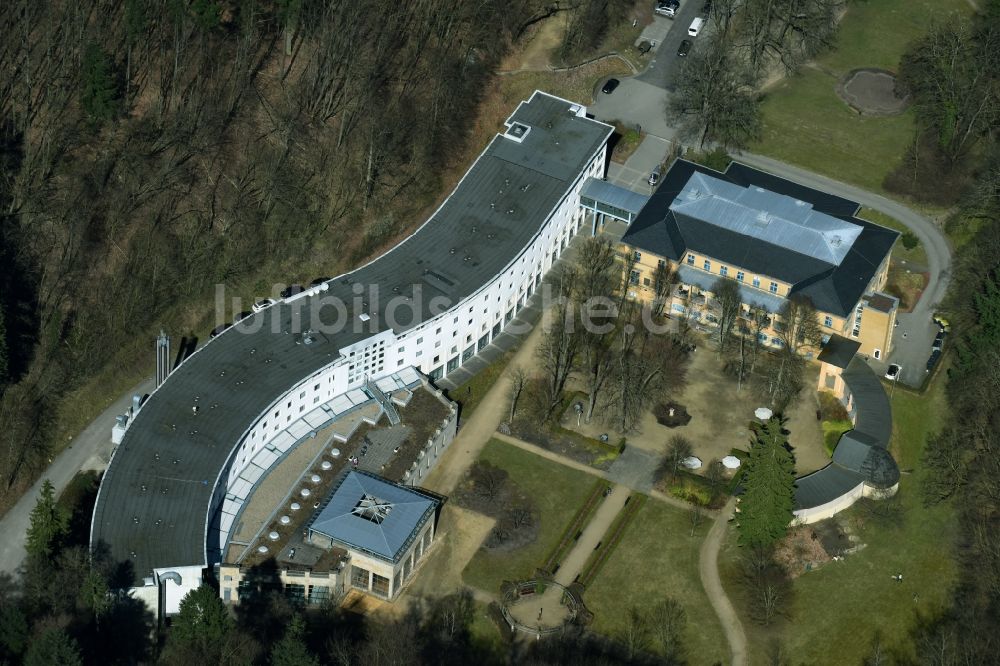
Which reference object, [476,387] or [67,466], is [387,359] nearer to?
[476,387]

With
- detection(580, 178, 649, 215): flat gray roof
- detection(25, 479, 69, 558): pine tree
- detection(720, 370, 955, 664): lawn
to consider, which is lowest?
detection(720, 370, 955, 664): lawn

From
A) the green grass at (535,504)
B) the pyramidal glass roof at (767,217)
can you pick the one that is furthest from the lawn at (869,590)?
the pyramidal glass roof at (767,217)

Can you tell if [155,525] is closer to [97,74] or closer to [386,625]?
[386,625]

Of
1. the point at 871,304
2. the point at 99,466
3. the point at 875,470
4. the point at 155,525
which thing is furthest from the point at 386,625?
the point at 871,304

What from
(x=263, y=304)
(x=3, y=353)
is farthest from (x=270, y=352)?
(x=3, y=353)

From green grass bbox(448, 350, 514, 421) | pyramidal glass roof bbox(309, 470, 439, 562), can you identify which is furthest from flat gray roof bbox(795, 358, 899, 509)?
pyramidal glass roof bbox(309, 470, 439, 562)

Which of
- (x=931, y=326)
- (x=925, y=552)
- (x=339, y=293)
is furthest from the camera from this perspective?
(x=931, y=326)

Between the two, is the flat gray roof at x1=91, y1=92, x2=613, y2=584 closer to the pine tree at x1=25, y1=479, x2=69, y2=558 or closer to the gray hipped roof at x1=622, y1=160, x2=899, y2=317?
the pine tree at x1=25, y1=479, x2=69, y2=558
